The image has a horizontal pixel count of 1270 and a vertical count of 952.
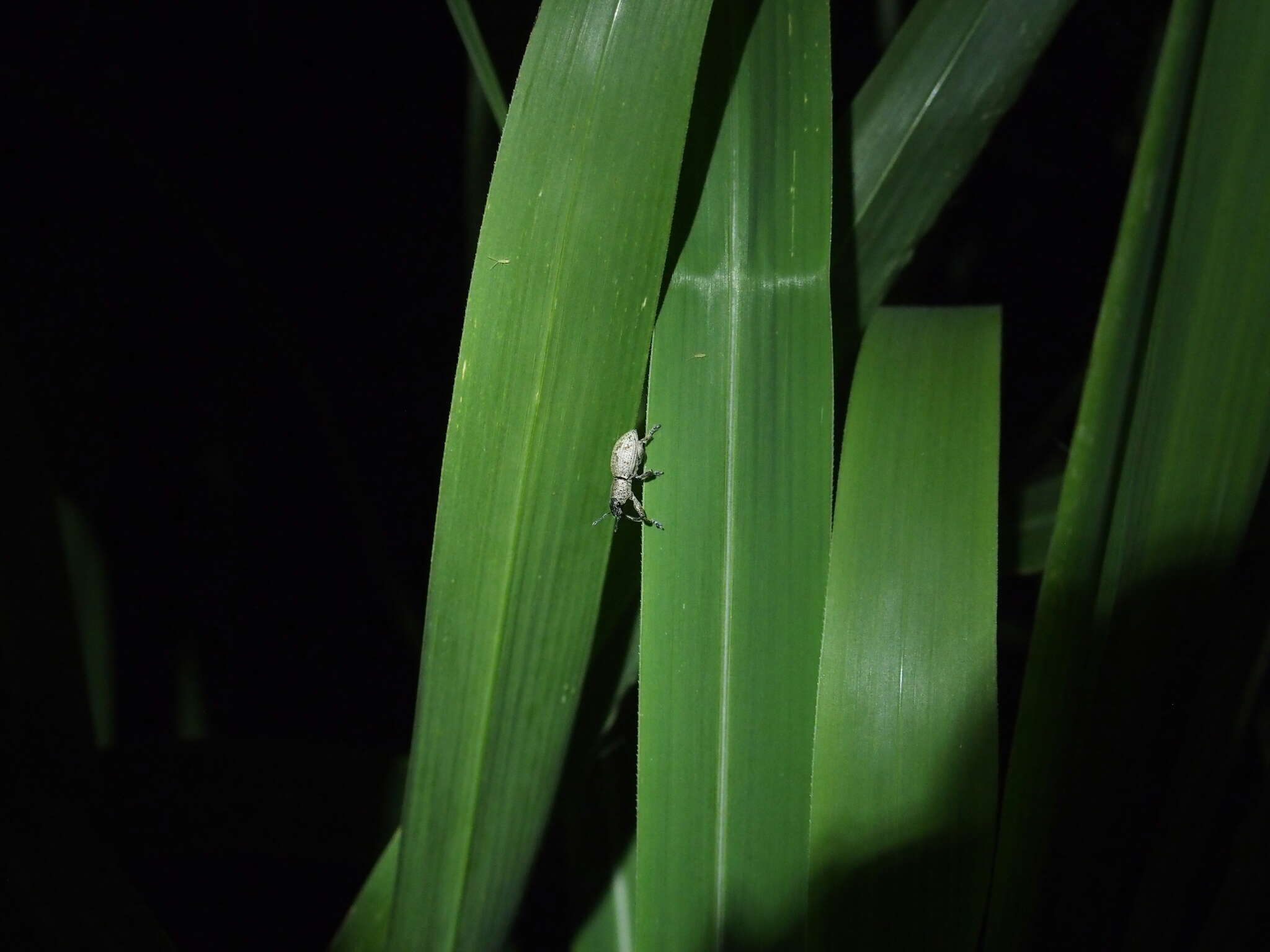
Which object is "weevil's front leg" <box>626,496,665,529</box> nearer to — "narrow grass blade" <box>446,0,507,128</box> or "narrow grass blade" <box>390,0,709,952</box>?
"narrow grass blade" <box>390,0,709,952</box>

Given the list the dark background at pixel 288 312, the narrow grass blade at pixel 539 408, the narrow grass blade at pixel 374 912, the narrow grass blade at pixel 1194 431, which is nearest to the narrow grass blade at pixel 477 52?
the narrow grass blade at pixel 539 408

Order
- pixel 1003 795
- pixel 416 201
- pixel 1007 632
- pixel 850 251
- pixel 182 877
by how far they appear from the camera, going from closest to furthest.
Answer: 1. pixel 1003 795
2. pixel 850 251
3. pixel 1007 632
4. pixel 182 877
5. pixel 416 201

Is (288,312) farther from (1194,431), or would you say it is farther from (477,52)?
(1194,431)

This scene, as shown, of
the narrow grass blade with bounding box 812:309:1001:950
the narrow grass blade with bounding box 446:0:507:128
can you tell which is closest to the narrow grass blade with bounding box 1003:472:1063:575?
the narrow grass blade with bounding box 812:309:1001:950

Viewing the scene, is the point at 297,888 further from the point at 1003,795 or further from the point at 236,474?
the point at 1003,795

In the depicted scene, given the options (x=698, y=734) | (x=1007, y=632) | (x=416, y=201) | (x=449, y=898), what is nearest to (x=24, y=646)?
(x=449, y=898)
